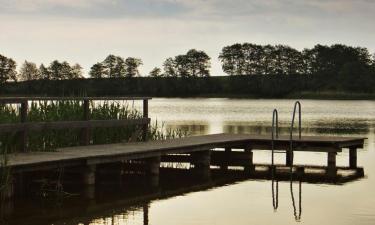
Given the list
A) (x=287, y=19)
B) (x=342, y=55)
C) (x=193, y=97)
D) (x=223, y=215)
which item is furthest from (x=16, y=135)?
(x=342, y=55)

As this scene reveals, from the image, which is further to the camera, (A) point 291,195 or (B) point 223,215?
(A) point 291,195

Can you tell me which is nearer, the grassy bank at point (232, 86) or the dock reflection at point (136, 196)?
the dock reflection at point (136, 196)

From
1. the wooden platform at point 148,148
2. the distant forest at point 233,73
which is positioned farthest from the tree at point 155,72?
the wooden platform at point 148,148

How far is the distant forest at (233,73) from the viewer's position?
127 metres

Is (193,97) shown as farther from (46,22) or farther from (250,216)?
(250,216)

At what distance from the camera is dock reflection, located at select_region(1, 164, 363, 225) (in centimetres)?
1283

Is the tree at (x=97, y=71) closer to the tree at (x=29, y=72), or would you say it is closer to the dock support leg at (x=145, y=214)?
the tree at (x=29, y=72)

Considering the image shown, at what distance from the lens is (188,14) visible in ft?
207

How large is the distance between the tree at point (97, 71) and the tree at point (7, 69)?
24410 mm

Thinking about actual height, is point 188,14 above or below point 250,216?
above

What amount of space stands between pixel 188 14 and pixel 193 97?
7830 cm

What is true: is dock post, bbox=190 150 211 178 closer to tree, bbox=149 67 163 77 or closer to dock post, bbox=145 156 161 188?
dock post, bbox=145 156 161 188

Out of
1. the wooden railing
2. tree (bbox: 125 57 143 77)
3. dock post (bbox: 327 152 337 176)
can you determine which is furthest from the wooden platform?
tree (bbox: 125 57 143 77)

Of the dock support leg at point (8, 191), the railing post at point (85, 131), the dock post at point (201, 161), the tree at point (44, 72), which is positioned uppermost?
the tree at point (44, 72)
